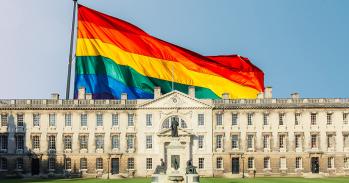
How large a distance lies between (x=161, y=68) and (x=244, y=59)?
36.7 feet

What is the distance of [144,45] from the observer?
76.6 metres

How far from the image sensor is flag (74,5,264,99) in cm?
7575

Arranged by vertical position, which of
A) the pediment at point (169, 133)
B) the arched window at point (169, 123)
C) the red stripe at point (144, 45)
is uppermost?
the red stripe at point (144, 45)

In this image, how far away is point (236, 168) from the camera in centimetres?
7869

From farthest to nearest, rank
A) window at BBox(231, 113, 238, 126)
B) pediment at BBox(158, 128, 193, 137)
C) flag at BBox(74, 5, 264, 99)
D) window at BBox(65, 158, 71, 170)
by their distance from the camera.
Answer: window at BBox(231, 113, 238, 126)
window at BBox(65, 158, 71, 170)
pediment at BBox(158, 128, 193, 137)
flag at BBox(74, 5, 264, 99)

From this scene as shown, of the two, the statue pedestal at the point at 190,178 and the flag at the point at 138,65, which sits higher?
the flag at the point at 138,65

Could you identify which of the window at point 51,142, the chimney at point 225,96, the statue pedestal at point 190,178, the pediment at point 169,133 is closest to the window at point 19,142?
the window at point 51,142

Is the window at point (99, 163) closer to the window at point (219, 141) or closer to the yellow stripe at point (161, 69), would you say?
the yellow stripe at point (161, 69)

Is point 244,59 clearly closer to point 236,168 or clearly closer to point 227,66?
point 227,66

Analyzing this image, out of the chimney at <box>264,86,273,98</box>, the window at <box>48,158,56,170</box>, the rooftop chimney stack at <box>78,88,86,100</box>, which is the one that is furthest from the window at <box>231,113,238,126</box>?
the window at <box>48,158,56,170</box>

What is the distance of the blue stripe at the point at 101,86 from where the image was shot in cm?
7581

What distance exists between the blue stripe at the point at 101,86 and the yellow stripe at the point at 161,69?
2795 millimetres

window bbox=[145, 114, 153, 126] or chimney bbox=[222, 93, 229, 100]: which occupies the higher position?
chimney bbox=[222, 93, 229, 100]

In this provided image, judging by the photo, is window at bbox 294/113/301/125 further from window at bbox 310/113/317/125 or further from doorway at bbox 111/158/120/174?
doorway at bbox 111/158/120/174
